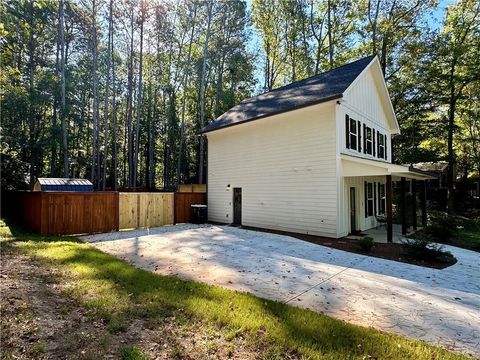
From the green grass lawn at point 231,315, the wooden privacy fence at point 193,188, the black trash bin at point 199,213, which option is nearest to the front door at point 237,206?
the black trash bin at point 199,213

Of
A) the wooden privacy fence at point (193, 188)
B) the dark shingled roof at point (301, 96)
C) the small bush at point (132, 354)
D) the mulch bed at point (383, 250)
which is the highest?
the dark shingled roof at point (301, 96)

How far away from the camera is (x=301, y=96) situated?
11953 millimetres

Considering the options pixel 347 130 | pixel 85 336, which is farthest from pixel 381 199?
pixel 85 336

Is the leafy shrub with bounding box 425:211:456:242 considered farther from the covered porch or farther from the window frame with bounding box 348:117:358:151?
the window frame with bounding box 348:117:358:151

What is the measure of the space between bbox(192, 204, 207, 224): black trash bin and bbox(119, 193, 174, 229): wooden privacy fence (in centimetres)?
116

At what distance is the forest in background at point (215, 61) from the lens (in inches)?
751

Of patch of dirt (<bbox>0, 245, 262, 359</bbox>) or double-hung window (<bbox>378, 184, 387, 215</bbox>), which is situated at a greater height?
double-hung window (<bbox>378, 184, 387, 215</bbox>)

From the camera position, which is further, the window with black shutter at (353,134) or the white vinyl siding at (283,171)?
the window with black shutter at (353,134)

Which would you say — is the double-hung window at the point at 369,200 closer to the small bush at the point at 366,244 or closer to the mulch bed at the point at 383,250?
the mulch bed at the point at 383,250

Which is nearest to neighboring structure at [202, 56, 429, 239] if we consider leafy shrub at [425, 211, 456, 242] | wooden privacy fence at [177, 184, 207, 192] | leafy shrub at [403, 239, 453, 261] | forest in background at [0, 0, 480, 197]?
leafy shrub at [425, 211, 456, 242]

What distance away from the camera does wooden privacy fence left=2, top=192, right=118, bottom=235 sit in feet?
32.2

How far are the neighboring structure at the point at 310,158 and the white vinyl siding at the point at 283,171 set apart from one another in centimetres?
4

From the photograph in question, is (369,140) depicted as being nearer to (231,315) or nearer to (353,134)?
(353,134)

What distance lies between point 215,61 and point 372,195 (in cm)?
1906
